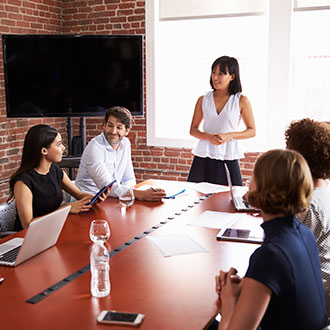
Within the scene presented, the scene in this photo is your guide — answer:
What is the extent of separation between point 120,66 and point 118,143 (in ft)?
6.01

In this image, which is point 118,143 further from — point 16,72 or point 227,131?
point 16,72

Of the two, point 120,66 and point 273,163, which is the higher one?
point 120,66

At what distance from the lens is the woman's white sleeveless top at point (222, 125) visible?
13.9ft

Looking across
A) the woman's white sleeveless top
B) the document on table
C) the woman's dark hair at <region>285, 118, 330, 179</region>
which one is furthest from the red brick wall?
the woman's dark hair at <region>285, 118, 330, 179</region>

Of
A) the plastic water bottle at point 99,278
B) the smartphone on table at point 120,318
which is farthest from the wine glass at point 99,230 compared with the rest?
the smartphone on table at point 120,318

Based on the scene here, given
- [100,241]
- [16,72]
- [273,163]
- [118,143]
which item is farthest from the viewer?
[16,72]

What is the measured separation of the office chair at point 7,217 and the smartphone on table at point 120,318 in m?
1.58

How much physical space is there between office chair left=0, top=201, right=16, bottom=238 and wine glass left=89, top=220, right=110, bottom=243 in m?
0.98

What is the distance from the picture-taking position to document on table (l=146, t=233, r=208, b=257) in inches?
88.8

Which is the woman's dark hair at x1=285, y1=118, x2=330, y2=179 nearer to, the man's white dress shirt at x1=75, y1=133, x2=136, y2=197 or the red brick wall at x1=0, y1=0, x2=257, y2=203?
the man's white dress shirt at x1=75, y1=133, x2=136, y2=197

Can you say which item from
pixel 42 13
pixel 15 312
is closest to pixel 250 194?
pixel 15 312

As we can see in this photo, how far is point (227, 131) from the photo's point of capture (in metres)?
4.27

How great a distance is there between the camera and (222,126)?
4.26 m

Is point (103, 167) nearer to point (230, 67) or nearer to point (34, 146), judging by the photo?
point (34, 146)
